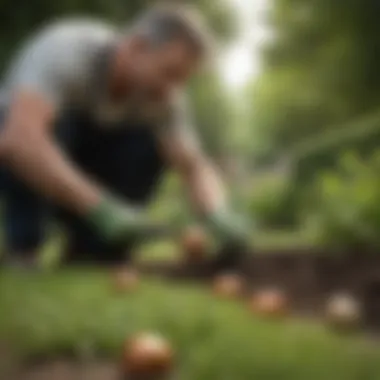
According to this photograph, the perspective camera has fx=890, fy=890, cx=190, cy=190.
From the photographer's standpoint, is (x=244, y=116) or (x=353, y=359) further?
(x=244, y=116)

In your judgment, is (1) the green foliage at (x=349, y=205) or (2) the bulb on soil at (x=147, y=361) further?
(1) the green foliage at (x=349, y=205)

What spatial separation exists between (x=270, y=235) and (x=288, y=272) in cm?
4

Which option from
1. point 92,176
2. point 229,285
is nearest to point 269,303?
point 229,285

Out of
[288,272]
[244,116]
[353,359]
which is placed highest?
[244,116]

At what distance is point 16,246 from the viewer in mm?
745

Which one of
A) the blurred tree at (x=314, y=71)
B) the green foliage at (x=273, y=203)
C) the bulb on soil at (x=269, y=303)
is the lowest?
the bulb on soil at (x=269, y=303)

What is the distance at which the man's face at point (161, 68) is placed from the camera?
738 mm

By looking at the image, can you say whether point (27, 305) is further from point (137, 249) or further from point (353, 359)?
point (353, 359)

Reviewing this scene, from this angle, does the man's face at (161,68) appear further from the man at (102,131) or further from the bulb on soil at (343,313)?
the bulb on soil at (343,313)

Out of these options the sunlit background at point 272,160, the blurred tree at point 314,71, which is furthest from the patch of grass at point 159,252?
the blurred tree at point 314,71

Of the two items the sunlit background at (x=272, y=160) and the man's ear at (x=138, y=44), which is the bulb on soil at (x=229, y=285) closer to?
the sunlit background at (x=272, y=160)

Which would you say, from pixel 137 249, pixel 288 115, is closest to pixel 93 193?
pixel 137 249

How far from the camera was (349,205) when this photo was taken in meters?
0.72

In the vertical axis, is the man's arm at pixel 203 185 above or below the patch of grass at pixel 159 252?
above
